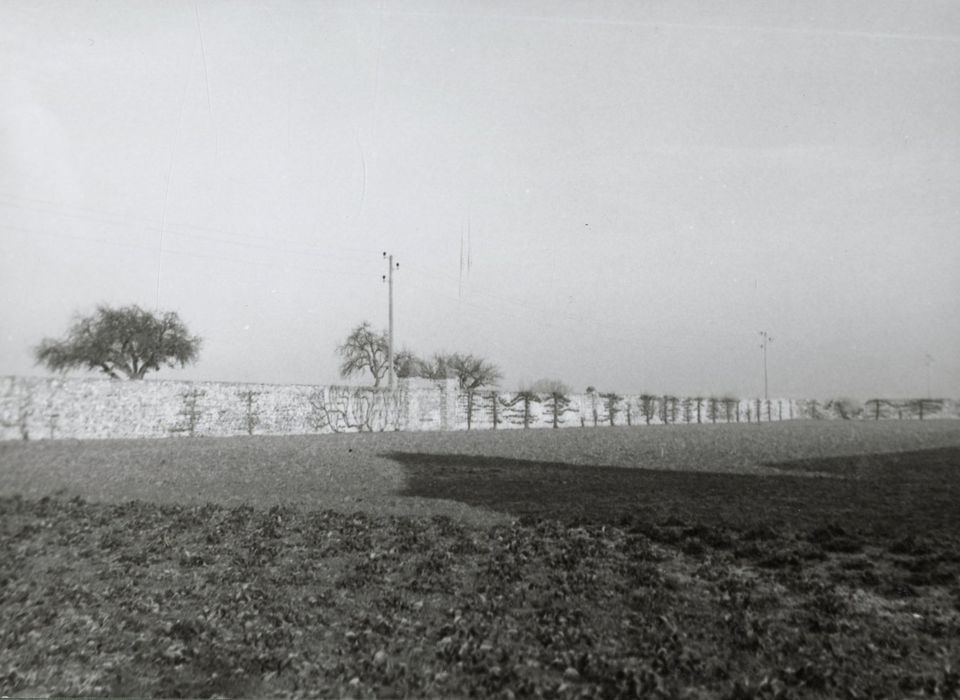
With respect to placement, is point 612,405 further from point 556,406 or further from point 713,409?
point 713,409

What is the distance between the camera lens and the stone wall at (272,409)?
25.0 meters

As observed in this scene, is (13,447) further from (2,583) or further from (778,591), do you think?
(778,591)

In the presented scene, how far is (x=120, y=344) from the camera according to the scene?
5000cm

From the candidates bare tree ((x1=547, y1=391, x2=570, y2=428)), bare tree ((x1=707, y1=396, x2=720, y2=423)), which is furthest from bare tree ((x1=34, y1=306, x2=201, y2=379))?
bare tree ((x1=707, y1=396, x2=720, y2=423))

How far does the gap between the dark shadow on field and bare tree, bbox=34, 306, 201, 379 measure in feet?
131

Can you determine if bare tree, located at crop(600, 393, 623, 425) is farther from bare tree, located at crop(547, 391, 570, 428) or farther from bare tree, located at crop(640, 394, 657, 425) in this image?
bare tree, located at crop(547, 391, 570, 428)

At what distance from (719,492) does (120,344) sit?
4916cm

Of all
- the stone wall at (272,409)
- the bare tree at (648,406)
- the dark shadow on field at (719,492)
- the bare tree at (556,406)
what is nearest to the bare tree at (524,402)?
the stone wall at (272,409)

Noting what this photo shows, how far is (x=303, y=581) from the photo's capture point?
281 inches

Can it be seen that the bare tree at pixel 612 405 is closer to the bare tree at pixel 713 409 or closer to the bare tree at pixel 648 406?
the bare tree at pixel 648 406

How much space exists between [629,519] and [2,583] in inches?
292

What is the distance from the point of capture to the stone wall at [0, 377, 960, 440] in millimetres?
24969

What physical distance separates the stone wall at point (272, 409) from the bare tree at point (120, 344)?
62.0 feet

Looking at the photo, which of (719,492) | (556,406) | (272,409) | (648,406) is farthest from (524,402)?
(719,492)
